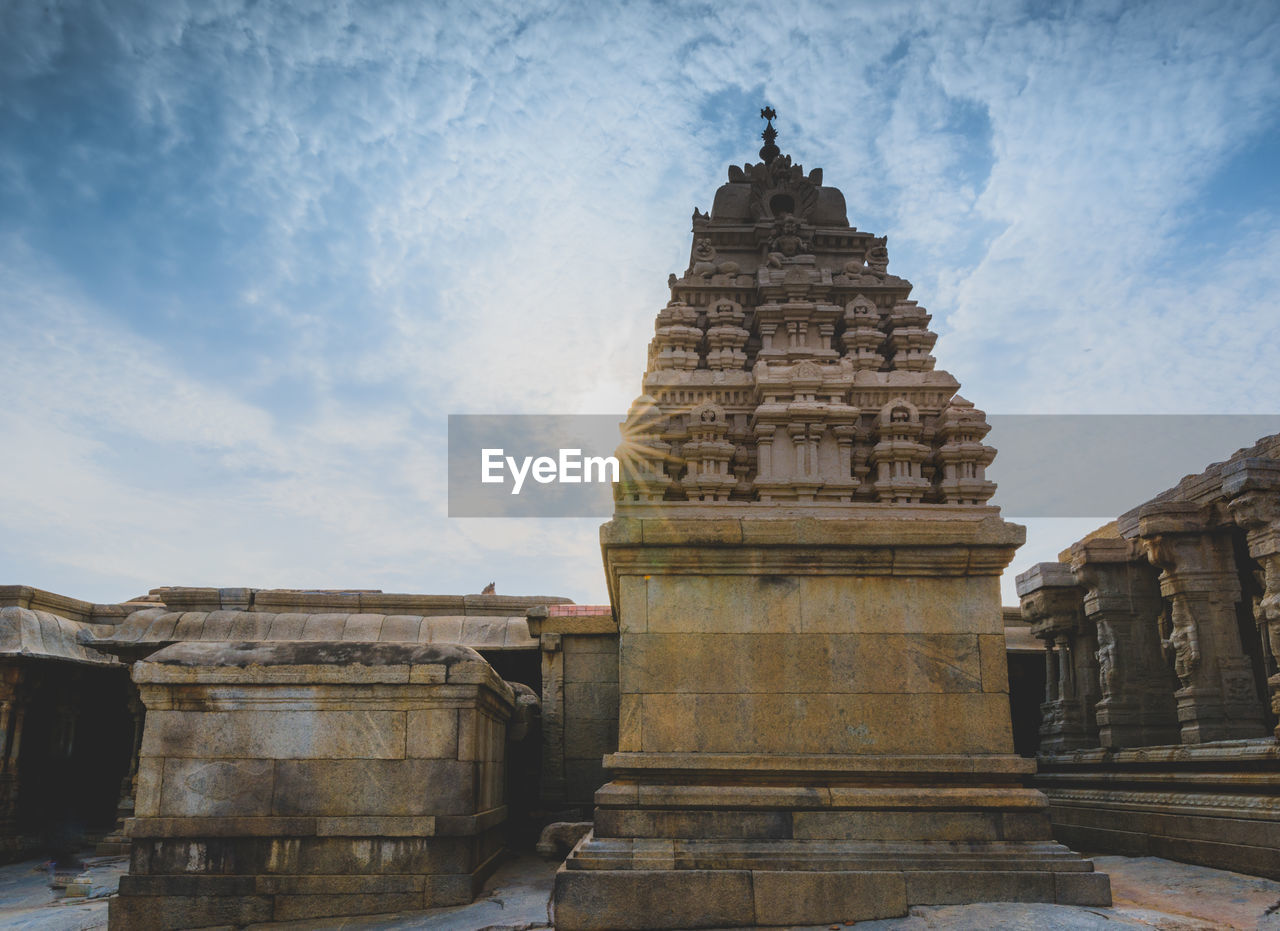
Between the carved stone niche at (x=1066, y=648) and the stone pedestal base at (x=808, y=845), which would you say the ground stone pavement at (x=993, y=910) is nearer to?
the stone pedestal base at (x=808, y=845)

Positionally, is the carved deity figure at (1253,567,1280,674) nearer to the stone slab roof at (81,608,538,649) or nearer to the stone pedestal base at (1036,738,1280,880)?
the stone pedestal base at (1036,738,1280,880)

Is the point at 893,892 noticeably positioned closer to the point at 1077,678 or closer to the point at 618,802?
the point at 618,802

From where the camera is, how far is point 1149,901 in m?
6.53

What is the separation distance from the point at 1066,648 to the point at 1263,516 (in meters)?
4.68

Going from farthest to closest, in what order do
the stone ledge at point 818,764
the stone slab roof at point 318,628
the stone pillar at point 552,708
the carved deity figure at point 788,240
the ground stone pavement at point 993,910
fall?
the carved deity figure at point 788,240 < the stone slab roof at point 318,628 < the stone pillar at point 552,708 < the stone ledge at point 818,764 < the ground stone pavement at point 993,910

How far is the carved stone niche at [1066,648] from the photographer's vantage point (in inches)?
541

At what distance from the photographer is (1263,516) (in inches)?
402

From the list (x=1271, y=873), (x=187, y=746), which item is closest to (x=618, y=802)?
(x=187, y=746)

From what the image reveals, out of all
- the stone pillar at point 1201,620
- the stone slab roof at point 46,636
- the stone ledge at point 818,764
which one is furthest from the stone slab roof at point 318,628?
the stone pillar at point 1201,620

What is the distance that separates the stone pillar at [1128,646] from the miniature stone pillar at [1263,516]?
217 cm

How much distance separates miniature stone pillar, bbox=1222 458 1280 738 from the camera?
986cm

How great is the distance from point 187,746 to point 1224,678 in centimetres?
1163

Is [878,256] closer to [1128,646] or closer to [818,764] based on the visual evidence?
[1128,646]

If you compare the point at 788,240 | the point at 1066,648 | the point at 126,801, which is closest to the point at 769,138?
the point at 788,240
